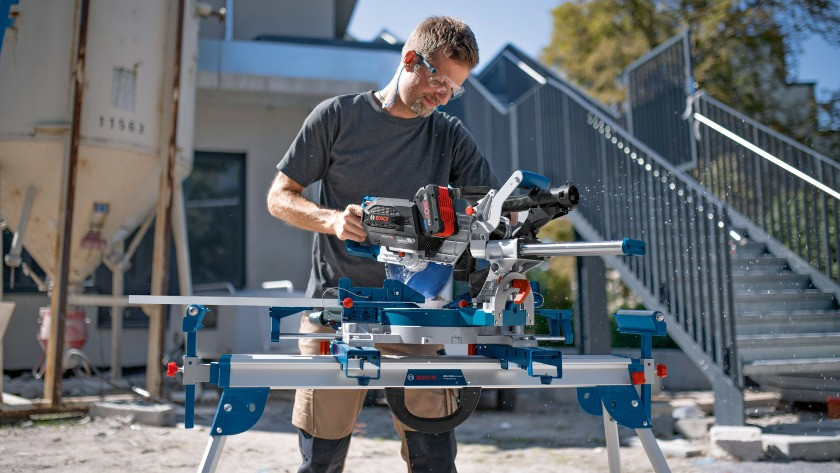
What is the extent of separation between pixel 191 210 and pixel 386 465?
17.2 feet

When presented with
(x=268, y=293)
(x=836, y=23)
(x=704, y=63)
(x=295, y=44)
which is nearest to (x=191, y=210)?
(x=268, y=293)

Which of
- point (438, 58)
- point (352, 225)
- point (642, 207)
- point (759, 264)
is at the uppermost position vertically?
point (642, 207)

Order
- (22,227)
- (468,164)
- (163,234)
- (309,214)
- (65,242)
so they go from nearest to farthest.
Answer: (309,214) < (468,164) < (65,242) < (22,227) < (163,234)

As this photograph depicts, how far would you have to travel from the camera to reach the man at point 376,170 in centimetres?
217

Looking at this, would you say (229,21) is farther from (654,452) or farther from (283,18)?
(654,452)

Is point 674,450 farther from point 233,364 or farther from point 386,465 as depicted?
point 233,364

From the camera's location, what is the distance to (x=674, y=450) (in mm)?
4609

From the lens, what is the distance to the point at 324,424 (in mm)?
2182

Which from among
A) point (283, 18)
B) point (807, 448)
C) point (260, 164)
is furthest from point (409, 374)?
point (283, 18)

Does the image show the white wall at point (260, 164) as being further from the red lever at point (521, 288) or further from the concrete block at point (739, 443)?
the red lever at point (521, 288)

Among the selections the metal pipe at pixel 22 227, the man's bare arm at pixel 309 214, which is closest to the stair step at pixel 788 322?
the man's bare arm at pixel 309 214

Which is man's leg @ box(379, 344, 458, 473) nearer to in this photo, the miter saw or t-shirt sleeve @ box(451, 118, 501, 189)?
the miter saw

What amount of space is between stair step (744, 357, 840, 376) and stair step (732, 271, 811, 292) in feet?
3.21

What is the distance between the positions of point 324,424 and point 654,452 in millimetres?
934
